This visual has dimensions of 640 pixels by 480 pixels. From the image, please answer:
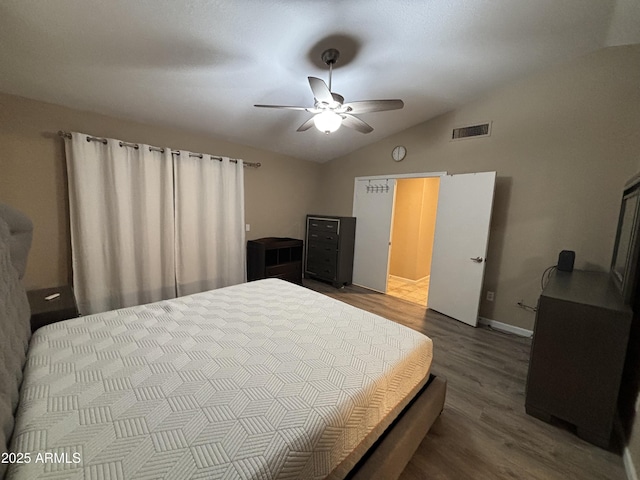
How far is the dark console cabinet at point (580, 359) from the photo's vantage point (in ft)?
4.89

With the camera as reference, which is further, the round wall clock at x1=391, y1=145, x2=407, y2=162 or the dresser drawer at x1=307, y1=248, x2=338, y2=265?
the dresser drawer at x1=307, y1=248, x2=338, y2=265

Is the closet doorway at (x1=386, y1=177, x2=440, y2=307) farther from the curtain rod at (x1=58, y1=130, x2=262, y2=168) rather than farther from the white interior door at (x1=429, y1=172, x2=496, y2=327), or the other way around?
the curtain rod at (x1=58, y1=130, x2=262, y2=168)

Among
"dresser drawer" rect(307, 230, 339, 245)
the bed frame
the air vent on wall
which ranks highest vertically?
the air vent on wall

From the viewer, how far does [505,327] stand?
3.03 meters

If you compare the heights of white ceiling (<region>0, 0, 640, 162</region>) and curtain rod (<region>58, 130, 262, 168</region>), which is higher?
white ceiling (<region>0, 0, 640, 162</region>)

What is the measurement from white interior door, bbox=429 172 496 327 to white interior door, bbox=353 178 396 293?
829mm

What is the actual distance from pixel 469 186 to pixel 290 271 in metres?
2.79

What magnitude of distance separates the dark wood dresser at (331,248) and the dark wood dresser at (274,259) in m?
0.45

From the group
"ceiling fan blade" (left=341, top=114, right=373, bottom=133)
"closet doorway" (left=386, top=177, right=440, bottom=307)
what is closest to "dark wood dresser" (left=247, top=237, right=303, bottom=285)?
"closet doorway" (left=386, top=177, right=440, bottom=307)

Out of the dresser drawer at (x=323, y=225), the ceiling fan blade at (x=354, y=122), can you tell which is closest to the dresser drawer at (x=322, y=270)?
the dresser drawer at (x=323, y=225)

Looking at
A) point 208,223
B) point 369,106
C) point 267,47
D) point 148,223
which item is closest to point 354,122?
point 369,106

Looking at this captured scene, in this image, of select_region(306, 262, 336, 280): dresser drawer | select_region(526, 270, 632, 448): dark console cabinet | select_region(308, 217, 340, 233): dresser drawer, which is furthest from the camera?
select_region(306, 262, 336, 280): dresser drawer

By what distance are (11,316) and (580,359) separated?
10.2 feet

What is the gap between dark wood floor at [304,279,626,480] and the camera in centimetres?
138
